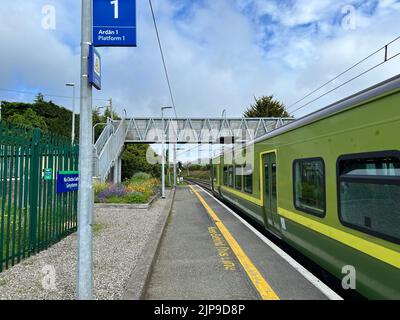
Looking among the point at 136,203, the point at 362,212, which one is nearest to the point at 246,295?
the point at 362,212

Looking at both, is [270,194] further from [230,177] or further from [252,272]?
[230,177]

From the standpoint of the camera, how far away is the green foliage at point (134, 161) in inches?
1581

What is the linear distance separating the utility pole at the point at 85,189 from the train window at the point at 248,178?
7.30 meters

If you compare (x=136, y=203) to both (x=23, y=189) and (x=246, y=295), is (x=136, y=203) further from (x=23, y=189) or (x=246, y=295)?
(x=246, y=295)

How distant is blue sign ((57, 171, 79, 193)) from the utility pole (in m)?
3.41

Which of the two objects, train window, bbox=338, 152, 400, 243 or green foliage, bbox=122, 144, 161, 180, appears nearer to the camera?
train window, bbox=338, 152, 400, 243

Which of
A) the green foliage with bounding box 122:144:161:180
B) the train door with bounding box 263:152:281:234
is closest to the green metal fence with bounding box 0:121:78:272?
the train door with bounding box 263:152:281:234

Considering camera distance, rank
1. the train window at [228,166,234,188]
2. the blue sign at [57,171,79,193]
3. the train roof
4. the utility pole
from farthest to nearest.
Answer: the train window at [228,166,234,188], the blue sign at [57,171,79,193], the utility pole, the train roof

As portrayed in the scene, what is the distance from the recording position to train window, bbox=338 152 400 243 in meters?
3.38

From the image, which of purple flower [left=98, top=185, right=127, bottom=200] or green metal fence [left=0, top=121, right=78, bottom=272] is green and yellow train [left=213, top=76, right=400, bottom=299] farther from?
purple flower [left=98, top=185, right=127, bottom=200]

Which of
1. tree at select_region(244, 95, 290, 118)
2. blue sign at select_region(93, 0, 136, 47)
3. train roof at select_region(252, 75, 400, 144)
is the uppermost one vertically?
tree at select_region(244, 95, 290, 118)

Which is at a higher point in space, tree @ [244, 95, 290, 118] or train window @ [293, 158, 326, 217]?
tree @ [244, 95, 290, 118]

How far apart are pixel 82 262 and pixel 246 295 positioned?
2.23m

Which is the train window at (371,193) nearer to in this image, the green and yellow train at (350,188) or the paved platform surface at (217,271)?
the green and yellow train at (350,188)
